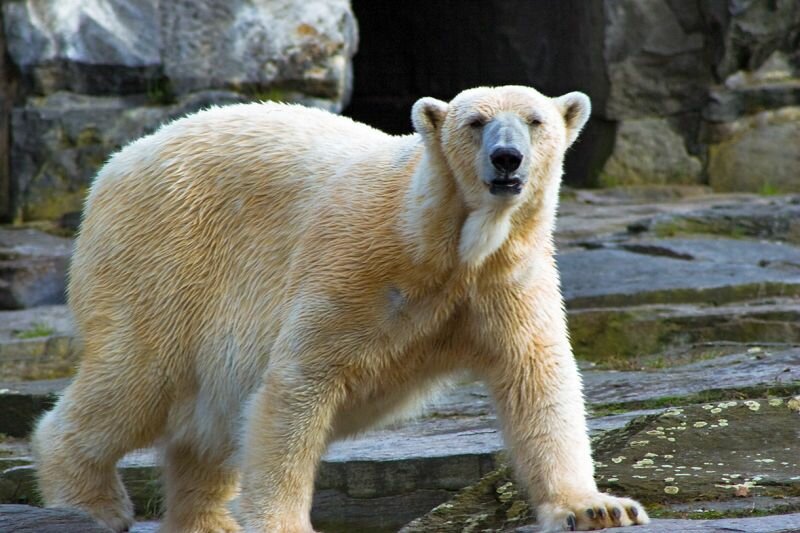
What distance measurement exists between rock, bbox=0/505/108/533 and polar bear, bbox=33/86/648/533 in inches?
15.8

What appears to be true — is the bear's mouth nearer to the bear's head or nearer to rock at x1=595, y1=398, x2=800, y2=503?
the bear's head

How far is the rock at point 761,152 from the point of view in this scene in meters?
8.54

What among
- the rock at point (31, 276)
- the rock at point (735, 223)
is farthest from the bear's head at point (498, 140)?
the rock at point (735, 223)

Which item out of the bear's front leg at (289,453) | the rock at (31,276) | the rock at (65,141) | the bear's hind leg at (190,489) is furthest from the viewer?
the rock at (65,141)

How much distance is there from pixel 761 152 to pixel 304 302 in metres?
5.90

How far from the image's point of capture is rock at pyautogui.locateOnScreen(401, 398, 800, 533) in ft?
10.8

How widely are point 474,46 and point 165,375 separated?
6.70 m

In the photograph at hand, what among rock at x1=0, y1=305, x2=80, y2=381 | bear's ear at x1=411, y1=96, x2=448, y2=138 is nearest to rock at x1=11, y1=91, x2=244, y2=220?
rock at x1=0, y1=305, x2=80, y2=381

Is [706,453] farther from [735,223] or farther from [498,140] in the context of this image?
[735,223]

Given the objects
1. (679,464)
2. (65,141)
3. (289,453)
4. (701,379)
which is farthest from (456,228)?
(65,141)

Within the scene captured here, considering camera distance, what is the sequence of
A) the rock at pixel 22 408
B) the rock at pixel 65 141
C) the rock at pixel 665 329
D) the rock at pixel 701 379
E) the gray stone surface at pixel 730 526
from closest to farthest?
1. the gray stone surface at pixel 730 526
2. the rock at pixel 701 379
3. the rock at pixel 22 408
4. the rock at pixel 665 329
5. the rock at pixel 65 141

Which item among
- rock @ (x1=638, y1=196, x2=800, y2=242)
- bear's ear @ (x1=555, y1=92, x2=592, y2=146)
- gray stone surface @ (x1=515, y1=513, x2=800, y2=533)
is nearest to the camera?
gray stone surface @ (x1=515, y1=513, x2=800, y2=533)

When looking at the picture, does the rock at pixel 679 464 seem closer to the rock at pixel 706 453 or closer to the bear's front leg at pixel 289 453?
the rock at pixel 706 453

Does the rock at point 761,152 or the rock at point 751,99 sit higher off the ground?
the rock at point 751,99
